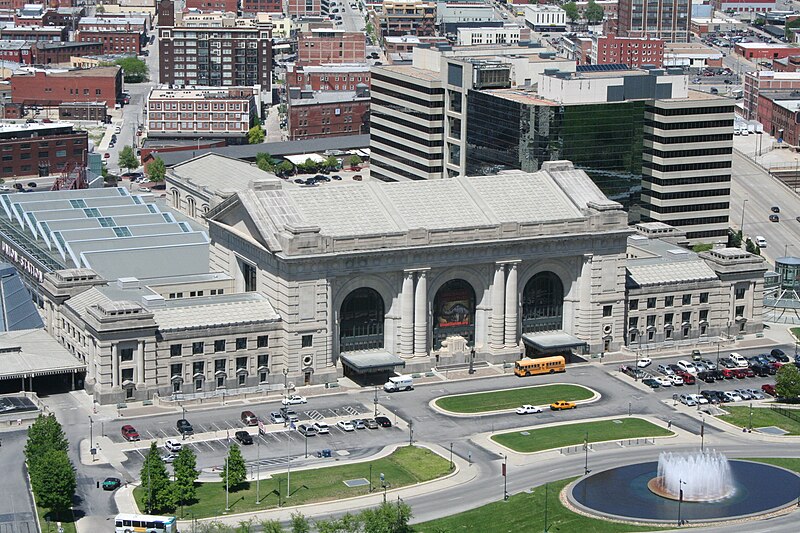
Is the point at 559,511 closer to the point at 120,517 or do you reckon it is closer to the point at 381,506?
the point at 381,506

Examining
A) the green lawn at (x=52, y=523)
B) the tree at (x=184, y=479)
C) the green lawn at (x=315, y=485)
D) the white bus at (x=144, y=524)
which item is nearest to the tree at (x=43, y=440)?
the green lawn at (x=52, y=523)

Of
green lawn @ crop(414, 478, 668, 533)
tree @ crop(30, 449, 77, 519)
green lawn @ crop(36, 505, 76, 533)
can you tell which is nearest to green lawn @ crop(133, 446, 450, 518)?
green lawn @ crop(36, 505, 76, 533)

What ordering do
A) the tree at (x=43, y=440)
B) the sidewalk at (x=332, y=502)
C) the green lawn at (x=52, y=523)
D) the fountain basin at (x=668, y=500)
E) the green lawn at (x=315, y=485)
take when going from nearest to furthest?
the green lawn at (x=52, y=523) < the sidewalk at (x=332, y=502) < the fountain basin at (x=668, y=500) < the green lawn at (x=315, y=485) < the tree at (x=43, y=440)

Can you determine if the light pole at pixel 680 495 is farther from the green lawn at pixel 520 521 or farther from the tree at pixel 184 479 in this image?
the tree at pixel 184 479

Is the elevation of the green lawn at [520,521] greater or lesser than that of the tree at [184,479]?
lesser

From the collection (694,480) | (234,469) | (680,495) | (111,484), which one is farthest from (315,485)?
(694,480)

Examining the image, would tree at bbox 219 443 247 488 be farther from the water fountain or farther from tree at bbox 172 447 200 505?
the water fountain

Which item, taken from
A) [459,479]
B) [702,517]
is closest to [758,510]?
[702,517]
